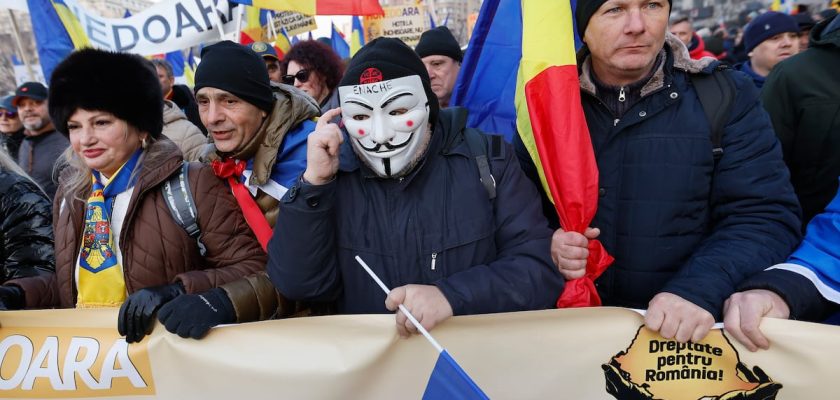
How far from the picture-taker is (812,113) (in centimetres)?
264

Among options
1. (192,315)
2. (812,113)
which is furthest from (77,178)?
(812,113)

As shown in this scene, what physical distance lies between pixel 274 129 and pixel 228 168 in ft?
1.27

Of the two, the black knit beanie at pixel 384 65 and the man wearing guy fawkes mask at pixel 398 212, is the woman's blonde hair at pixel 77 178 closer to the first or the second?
the man wearing guy fawkes mask at pixel 398 212

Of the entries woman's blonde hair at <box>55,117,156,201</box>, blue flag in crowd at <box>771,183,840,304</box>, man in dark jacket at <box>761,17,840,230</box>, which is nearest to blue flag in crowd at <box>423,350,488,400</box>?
blue flag in crowd at <box>771,183,840,304</box>

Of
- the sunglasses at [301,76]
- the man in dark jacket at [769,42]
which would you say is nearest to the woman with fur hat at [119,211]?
the sunglasses at [301,76]

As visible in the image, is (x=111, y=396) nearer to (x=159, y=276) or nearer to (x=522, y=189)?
(x=159, y=276)

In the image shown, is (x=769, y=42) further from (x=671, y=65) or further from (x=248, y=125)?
(x=248, y=125)

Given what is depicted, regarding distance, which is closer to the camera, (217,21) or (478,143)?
(478,143)

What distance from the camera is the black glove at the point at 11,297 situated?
2.37 m

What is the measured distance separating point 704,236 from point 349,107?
1.41 m

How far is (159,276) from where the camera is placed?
237 cm

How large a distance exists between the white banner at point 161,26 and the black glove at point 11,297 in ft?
11.4

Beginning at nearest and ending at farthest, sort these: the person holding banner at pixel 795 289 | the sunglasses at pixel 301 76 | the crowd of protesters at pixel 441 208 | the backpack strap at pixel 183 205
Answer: the person holding banner at pixel 795 289, the crowd of protesters at pixel 441 208, the backpack strap at pixel 183 205, the sunglasses at pixel 301 76

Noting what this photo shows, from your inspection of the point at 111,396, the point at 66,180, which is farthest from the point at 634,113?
the point at 66,180
